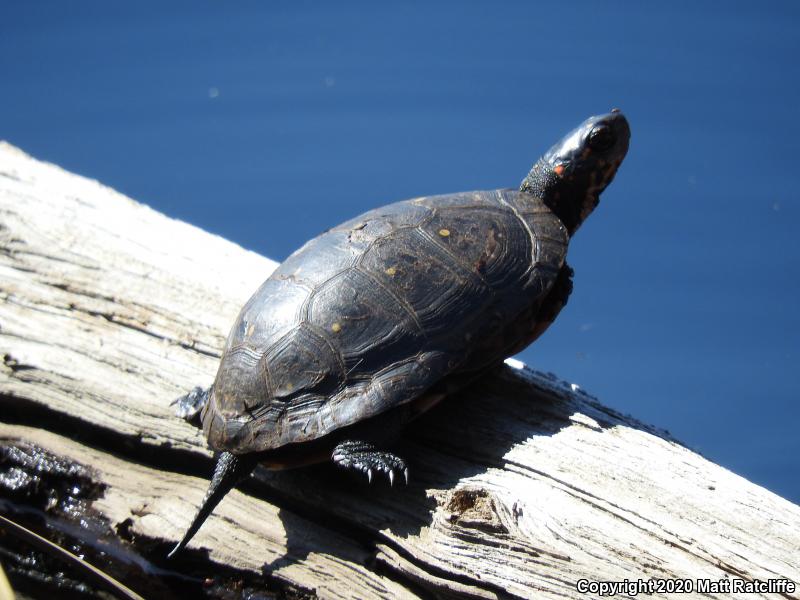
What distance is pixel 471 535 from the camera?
2053 millimetres

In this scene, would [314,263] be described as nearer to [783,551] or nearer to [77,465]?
[77,465]

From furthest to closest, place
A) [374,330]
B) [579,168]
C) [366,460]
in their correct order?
[579,168] → [374,330] → [366,460]

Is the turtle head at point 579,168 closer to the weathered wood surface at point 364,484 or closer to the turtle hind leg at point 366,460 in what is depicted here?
the weathered wood surface at point 364,484

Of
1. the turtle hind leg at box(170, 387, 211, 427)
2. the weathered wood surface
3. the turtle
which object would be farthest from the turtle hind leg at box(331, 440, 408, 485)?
the turtle hind leg at box(170, 387, 211, 427)

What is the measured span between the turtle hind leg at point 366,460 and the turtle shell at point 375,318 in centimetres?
9

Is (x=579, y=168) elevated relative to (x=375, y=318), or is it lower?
elevated

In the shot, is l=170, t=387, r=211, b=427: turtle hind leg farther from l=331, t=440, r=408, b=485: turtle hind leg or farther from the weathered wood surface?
l=331, t=440, r=408, b=485: turtle hind leg

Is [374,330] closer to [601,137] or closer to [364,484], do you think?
[364,484]

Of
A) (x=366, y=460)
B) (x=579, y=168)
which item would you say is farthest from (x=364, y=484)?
(x=579, y=168)

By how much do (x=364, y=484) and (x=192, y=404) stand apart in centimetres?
69

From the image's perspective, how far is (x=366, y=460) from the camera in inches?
86.0

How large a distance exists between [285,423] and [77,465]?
86cm

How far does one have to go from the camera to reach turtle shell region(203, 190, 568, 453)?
2.21 meters

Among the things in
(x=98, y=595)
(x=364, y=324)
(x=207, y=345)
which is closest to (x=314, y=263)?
(x=364, y=324)
